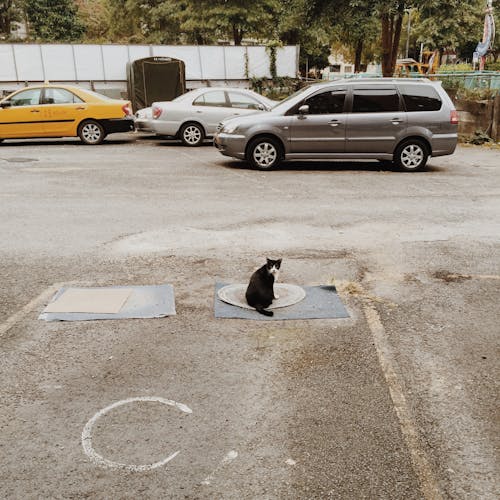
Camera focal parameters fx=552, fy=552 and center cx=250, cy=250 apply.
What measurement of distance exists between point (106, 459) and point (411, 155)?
10.4 m

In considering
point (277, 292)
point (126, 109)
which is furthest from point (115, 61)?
point (277, 292)

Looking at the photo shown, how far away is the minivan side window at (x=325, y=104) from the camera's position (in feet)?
37.8

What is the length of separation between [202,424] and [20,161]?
1143 cm

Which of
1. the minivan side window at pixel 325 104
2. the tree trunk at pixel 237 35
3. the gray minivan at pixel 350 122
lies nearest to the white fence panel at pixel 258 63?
the tree trunk at pixel 237 35

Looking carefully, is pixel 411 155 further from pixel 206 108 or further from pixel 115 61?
pixel 115 61

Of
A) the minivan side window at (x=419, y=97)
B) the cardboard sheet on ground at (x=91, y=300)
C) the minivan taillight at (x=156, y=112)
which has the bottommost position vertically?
the cardboard sheet on ground at (x=91, y=300)

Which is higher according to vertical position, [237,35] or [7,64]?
[237,35]

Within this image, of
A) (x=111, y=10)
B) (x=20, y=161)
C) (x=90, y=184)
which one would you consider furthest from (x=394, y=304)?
(x=111, y=10)

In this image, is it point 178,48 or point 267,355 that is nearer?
point 267,355

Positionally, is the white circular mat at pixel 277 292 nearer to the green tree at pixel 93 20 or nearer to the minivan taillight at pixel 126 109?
the minivan taillight at pixel 126 109

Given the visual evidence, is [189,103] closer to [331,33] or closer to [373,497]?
[373,497]

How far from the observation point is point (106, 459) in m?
2.85

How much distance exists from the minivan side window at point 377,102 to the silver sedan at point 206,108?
4317mm

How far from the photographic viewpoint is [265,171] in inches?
460
